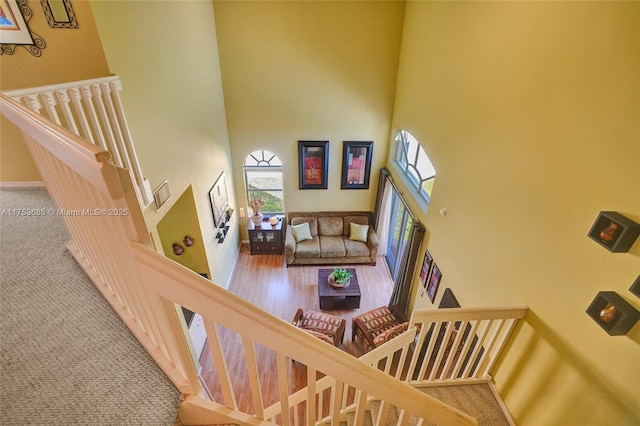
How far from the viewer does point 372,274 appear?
6.37 meters

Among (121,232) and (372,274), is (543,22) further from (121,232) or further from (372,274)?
(372,274)

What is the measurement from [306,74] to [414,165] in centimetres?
260

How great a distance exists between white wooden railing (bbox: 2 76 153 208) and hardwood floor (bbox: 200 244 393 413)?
2794 millimetres

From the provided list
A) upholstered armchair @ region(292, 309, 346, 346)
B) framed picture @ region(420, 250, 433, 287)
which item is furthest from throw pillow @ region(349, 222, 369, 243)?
upholstered armchair @ region(292, 309, 346, 346)

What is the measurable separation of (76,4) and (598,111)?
12.0 feet

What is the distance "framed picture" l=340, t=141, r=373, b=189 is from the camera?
246 inches

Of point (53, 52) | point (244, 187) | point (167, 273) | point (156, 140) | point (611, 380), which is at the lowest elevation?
point (244, 187)

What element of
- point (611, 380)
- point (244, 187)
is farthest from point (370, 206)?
point (611, 380)

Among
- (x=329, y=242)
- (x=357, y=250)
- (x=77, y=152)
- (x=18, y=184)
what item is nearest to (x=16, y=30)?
(x=18, y=184)

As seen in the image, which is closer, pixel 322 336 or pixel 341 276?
pixel 322 336

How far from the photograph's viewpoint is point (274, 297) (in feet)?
18.8

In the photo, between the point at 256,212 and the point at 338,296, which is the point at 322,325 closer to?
the point at 338,296

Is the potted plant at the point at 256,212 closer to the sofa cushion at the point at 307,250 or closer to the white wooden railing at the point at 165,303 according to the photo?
the sofa cushion at the point at 307,250

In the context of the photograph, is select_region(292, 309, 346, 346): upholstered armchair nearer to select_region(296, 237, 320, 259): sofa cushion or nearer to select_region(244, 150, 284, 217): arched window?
select_region(296, 237, 320, 259): sofa cushion
